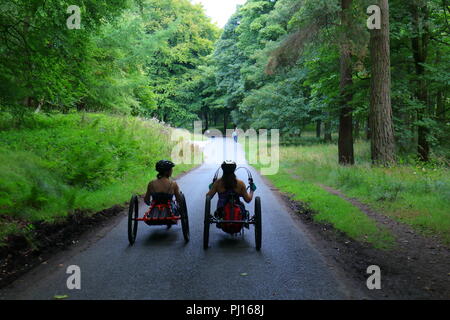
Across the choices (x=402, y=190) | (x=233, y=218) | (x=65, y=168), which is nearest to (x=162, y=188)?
(x=233, y=218)

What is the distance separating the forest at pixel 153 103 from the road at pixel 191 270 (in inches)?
78.6

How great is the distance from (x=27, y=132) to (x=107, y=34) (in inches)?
229

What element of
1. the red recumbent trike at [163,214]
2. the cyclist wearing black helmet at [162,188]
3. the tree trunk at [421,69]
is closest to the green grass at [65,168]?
the red recumbent trike at [163,214]

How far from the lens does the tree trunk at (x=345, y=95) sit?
14836mm

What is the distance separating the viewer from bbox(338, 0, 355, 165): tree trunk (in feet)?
48.7

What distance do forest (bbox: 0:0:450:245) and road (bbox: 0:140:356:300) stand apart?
78.6 inches

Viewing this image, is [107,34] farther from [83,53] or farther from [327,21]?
[327,21]

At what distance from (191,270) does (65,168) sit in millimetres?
6534

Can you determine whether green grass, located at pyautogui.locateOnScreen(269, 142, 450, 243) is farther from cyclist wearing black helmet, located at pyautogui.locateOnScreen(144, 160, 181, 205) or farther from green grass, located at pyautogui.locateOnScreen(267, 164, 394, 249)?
cyclist wearing black helmet, located at pyautogui.locateOnScreen(144, 160, 181, 205)

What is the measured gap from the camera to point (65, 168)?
34.1 feet

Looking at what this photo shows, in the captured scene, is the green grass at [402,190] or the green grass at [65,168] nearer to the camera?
the green grass at [65,168]

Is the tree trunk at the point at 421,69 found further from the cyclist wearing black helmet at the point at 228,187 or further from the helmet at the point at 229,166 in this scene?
the helmet at the point at 229,166

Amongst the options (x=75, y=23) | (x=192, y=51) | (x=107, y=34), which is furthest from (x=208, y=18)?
(x=75, y=23)

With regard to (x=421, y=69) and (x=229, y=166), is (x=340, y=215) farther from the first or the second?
(x=421, y=69)
